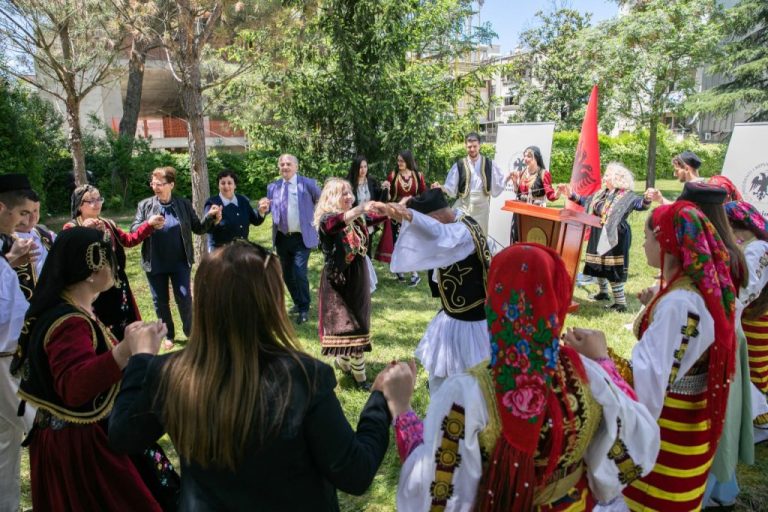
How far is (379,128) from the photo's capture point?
10.3m

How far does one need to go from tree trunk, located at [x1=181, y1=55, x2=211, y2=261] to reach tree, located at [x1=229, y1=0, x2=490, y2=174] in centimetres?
154

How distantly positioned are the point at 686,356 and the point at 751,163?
5.31 metres

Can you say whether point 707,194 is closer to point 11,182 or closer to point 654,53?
point 11,182

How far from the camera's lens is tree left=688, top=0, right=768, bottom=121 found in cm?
1769

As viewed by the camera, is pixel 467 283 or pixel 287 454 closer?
pixel 287 454

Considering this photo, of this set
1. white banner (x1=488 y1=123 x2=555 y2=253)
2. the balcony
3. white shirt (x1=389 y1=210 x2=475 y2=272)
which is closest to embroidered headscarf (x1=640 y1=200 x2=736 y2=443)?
white shirt (x1=389 y1=210 x2=475 y2=272)

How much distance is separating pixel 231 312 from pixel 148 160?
56.9ft

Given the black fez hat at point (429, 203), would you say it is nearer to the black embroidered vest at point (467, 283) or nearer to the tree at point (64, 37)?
the black embroidered vest at point (467, 283)

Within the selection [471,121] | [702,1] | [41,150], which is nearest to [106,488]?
[471,121]

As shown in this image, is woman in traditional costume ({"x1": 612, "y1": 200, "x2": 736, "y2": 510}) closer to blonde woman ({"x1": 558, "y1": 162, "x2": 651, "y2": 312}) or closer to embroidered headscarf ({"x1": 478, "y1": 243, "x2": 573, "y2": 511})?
embroidered headscarf ({"x1": 478, "y1": 243, "x2": 573, "y2": 511})

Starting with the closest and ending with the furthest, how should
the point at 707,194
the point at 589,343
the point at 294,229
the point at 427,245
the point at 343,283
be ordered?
the point at 589,343 < the point at 707,194 < the point at 427,245 < the point at 343,283 < the point at 294,229

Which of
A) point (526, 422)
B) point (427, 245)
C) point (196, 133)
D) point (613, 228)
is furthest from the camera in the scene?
point (196, 133)

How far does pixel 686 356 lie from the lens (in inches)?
93.0

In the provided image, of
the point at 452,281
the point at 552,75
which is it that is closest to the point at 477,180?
the point at 452,281
